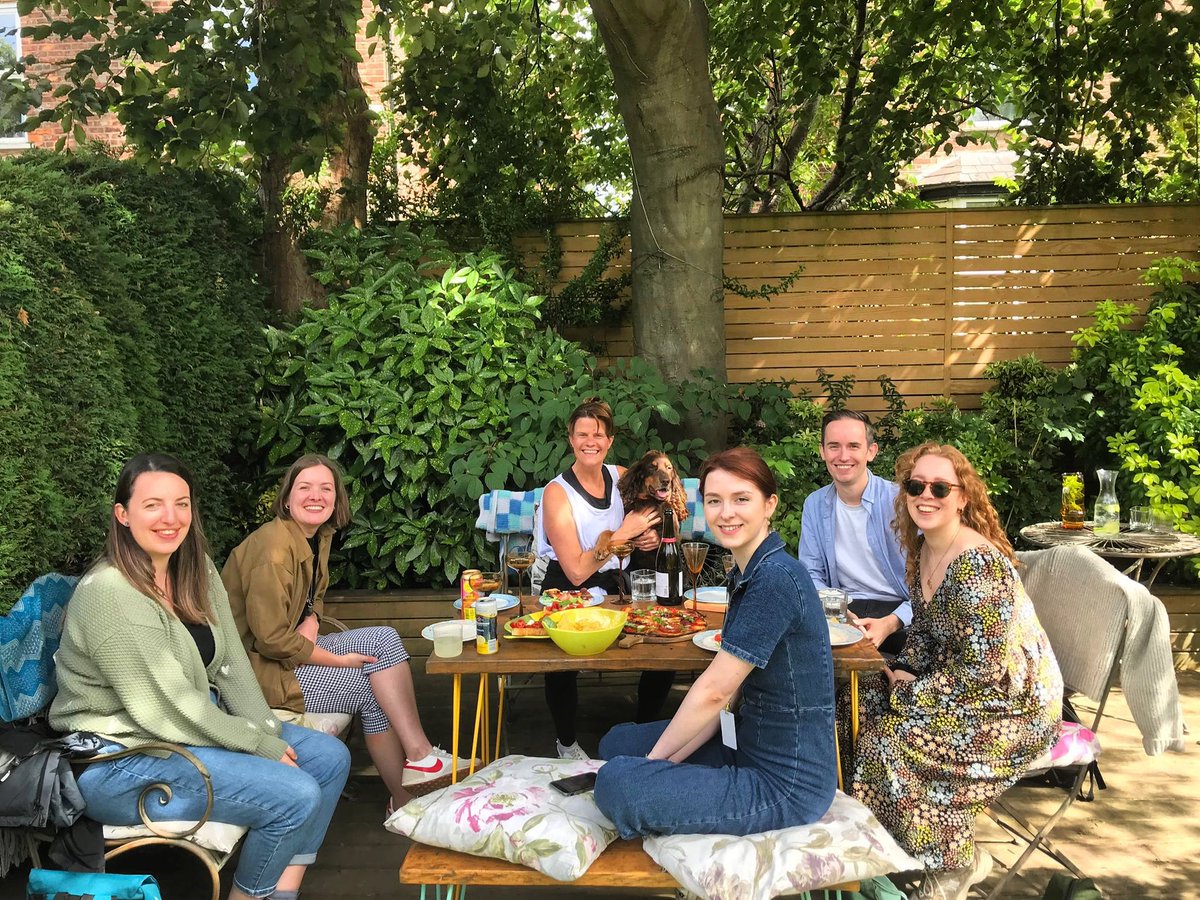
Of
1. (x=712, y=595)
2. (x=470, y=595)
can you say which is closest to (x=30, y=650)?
(x=470, y=595)

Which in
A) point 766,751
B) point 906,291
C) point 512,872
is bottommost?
point 512,872

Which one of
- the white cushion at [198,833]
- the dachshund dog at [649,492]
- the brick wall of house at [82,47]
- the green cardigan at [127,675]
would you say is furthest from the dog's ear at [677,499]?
the brick wall of house at [82,47]

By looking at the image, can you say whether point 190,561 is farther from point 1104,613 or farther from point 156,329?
point 1104,613

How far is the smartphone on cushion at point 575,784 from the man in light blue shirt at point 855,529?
1570mm

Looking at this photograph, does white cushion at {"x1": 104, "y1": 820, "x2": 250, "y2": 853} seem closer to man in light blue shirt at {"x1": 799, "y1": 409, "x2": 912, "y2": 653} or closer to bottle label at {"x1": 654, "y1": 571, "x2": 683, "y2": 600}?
bottle label at {"x1": 654, "y1": 571, "x2": 683, "y2": 600}

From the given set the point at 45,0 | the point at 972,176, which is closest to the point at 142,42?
the point at 45,0

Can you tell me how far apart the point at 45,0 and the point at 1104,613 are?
18.5ft

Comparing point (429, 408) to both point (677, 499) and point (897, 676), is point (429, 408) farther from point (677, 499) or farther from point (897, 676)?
point (897, 676)

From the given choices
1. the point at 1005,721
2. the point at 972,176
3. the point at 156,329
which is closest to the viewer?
the point at 1005,721

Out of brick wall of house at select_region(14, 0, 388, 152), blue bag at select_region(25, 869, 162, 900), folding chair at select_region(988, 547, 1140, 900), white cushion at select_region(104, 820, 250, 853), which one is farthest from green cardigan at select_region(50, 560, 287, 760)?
brick wall of house at select_region(14, 0, 388, 152)

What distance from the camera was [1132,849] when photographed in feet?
10.4

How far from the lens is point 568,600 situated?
10.2 ft

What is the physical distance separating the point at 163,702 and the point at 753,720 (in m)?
1.57

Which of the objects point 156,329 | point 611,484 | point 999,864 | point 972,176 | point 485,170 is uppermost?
point 972,176
